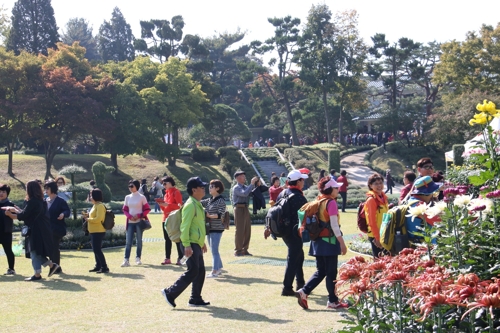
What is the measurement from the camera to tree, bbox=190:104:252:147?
155ft

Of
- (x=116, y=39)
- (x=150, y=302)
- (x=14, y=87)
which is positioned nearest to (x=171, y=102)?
(x=14, y=87)

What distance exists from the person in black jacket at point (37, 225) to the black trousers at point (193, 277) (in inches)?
127

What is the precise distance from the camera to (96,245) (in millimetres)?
10938

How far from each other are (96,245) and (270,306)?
404cm

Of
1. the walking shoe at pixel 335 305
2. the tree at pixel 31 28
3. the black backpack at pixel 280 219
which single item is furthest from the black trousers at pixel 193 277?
the tree at pixel 31 28

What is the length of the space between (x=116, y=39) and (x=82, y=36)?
17.8 m

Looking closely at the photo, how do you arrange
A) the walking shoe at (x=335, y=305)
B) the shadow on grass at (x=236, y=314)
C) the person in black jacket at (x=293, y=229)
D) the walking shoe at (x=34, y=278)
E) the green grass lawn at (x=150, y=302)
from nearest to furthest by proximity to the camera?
the green grass lawn at (x=150, y=302)
the shadow on grass at (x=236, y=314)
the walking shoe at (x=335, y=305)
the person in black jacket at (x=293, y=229)
the walking shoe at (x=34, y=278)

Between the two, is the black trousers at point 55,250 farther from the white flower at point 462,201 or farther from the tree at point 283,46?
the tree at point 283,46

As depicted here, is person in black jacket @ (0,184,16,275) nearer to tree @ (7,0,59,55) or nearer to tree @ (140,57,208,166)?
tree @ (140,57,208,166)

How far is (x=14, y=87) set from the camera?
116 feet

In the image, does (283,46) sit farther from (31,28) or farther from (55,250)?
(55,250)

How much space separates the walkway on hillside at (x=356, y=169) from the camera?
136ft

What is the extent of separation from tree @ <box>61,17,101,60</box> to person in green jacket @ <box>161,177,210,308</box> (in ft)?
228

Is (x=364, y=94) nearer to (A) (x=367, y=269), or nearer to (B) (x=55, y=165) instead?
(B) (x=55, y=165)
